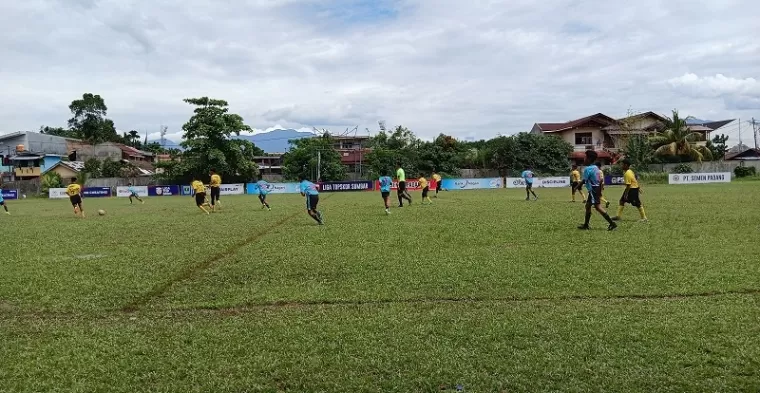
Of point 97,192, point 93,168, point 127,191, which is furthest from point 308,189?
point 93,168

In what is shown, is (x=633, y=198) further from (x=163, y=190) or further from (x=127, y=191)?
(x=127, y=191)

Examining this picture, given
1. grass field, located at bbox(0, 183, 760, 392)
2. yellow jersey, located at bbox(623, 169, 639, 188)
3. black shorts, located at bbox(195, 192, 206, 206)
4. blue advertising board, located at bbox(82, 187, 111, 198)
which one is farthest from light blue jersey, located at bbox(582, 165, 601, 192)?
blue advertising board, located at bbox(82, 187, 111, 198)

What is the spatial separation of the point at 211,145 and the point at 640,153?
40.2 meters

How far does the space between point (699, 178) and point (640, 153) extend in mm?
7374

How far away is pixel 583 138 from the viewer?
202ft

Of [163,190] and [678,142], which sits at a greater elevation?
[678,142]

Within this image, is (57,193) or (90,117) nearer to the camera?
(57,193)

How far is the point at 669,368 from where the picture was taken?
455 centimetres

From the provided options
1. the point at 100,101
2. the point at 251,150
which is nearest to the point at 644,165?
the point at 251,150

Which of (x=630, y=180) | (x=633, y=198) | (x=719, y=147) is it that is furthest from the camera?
(x=719, y=147)

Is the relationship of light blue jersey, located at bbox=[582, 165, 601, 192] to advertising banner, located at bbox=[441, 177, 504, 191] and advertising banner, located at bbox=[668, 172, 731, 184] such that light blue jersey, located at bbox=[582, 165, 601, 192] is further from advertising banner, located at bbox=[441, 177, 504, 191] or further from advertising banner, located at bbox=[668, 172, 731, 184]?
advertising banner, located at bbox=[668, 172, 731, 184]

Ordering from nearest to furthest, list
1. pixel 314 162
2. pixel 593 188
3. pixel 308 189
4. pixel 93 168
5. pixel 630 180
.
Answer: pixel 593 188 → pixel 630 180 → pixel 308 189 → pixel 314 162 → pixel 93 168

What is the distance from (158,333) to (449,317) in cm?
312

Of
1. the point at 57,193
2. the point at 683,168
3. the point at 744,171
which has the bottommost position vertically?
the point at 744,171
